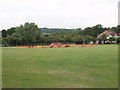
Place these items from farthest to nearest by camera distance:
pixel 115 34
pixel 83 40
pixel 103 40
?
pixel 115 34, pixel 103 40, pixel 83 40

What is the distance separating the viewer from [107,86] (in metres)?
6.30

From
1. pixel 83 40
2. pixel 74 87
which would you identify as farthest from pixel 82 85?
pixel 83 40

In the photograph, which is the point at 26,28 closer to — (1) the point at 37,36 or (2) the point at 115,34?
(1) the point at 37,36

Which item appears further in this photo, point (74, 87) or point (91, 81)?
point (91, 81)

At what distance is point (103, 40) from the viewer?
7994 centimetres

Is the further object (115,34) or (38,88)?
(115,34)

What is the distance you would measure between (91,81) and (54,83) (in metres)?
1.28

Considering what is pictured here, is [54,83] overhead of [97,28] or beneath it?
beneath

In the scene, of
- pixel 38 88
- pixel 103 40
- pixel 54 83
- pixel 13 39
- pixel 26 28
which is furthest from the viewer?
pixel 103 40

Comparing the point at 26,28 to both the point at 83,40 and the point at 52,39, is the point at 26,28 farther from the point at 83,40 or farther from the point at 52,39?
the point at 83,40

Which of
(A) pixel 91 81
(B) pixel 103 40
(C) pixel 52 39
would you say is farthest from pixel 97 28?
(A) pixel 91 81

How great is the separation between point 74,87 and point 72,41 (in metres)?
70.5

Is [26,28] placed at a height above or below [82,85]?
above

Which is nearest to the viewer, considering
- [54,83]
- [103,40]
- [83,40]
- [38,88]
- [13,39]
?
[38,88]
